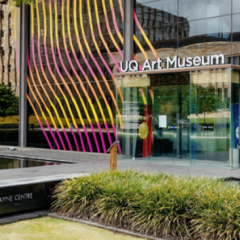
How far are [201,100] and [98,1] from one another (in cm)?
913

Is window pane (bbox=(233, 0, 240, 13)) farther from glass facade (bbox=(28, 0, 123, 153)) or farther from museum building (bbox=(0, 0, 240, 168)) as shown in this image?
glass facade (bbox=(28, 0, 123, 153))

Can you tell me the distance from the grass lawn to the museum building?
8.39 m

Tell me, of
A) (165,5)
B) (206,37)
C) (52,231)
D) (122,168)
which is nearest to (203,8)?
(206,37)

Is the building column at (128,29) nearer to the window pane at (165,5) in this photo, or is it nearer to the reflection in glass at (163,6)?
the reflection in glass at (163,6)

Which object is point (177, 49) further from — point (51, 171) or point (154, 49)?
point (51, 171)

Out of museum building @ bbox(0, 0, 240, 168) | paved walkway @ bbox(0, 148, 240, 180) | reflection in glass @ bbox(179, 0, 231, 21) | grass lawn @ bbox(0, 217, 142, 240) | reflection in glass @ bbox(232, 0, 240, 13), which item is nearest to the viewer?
grass lawn @ bbox(0, 217, 142, 240)

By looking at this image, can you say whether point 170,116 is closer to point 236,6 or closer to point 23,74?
point 236,6

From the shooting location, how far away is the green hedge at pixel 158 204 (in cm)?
638

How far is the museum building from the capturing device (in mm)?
15109

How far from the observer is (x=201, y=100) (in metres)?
15.4

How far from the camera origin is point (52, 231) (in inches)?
285

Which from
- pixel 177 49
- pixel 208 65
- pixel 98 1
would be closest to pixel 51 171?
pixel 208 65

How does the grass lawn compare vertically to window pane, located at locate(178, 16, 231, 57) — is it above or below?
below

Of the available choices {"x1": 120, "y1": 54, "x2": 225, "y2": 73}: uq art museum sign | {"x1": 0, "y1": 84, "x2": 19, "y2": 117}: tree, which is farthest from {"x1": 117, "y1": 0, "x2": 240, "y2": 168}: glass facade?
{"x1": 0, "y1": 84, "x2": 19, "y2": 117}: tree
